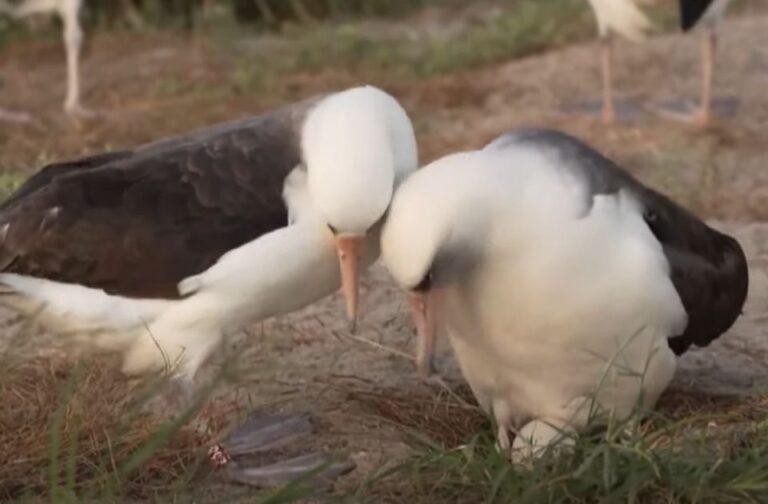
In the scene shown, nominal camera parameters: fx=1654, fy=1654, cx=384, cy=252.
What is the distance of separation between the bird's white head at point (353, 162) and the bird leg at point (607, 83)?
4834 mm

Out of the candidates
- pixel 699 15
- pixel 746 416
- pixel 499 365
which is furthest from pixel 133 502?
pixel 699 15

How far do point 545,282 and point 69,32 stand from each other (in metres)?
7.10

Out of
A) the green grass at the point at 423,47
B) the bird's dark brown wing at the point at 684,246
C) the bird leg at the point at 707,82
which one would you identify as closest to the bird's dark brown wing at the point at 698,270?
the bird's dark brown wing at the point at 684,246

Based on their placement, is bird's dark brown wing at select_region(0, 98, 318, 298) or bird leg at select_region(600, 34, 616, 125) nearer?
bird's dark brown wing at select_region(0, 98, 318, 298)

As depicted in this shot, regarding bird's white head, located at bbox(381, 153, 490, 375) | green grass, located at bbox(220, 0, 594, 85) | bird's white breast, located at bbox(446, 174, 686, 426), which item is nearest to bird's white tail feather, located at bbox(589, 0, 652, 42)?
green grass, located at bbox(220, 0, 594, 85)

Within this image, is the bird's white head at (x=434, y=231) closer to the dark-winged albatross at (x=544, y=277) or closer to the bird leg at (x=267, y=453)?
the dark-winged albatross at (x=544, y=277)

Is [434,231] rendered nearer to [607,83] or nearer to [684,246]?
[684,246]

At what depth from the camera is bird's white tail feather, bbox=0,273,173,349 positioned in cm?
424

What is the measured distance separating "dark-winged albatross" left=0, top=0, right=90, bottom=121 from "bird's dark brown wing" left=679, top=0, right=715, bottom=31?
342 centimetres

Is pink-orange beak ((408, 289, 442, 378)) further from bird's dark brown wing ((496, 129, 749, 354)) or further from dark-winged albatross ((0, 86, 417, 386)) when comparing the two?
bird's dark brown wing ((496, 129, 749, 354))

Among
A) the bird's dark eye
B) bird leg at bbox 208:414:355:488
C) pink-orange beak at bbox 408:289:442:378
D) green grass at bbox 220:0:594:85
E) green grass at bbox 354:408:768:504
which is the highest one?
the bird's dark eye

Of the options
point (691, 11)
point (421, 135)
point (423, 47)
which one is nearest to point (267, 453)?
point (421, 135)

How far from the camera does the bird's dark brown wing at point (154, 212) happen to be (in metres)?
4.20

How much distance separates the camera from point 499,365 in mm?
3941
